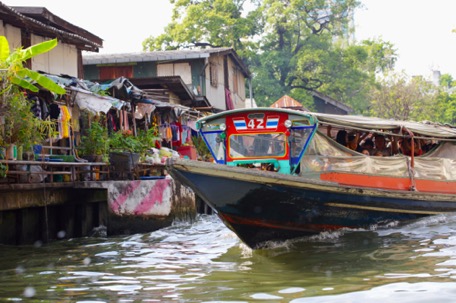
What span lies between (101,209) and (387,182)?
5.65 metres

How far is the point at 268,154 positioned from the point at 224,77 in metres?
18.9

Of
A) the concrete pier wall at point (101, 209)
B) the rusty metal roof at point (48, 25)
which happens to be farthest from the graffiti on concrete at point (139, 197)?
the rusty metal roof at point (48, 25)

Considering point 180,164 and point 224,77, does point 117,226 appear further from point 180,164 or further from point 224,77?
point 224,77

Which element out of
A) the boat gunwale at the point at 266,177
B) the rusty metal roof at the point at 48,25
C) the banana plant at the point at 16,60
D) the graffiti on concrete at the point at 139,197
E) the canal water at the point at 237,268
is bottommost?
the canal water at the point at 237,268

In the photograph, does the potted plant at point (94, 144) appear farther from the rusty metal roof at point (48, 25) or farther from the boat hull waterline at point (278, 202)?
the boat hull waterline at point (278, 202)

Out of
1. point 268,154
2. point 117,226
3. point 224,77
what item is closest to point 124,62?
point 224,77

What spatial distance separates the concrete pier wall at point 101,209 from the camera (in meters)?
11.8

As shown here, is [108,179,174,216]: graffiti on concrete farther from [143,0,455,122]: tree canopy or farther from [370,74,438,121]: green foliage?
[370,74,438,121]: green foliage

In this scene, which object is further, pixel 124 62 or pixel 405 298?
pixel 124 62

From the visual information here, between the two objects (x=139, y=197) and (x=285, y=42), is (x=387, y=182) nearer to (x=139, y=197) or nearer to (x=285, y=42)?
(x=139, y=197)

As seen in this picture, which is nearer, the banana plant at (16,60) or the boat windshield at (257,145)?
the banana plant at (16,60)

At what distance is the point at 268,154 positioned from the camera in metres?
10.0

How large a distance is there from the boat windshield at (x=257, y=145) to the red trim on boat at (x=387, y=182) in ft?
2.93

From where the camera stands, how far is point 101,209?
1326cm
